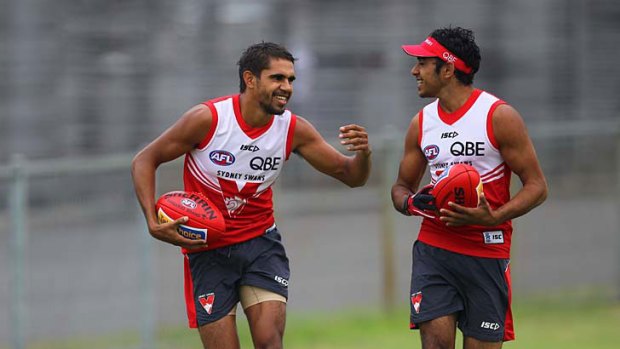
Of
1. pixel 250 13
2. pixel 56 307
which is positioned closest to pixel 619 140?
pixel 250 13

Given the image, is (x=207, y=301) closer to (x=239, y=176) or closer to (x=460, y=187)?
(x=239, y=176)

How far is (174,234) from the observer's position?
27.0 ft

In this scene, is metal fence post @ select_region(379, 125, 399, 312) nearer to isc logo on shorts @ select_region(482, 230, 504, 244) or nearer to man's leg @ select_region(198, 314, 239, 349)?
isc logo on shorts @ select_region(482, 230, 504, 244)

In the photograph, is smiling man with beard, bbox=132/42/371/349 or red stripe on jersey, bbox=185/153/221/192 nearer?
smiling man with beard, bbox=132/42/371/349

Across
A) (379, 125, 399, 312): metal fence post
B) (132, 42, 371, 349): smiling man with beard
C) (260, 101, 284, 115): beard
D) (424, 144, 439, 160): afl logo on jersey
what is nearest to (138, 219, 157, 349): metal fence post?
(379, 125, 399, 312): metal fence post

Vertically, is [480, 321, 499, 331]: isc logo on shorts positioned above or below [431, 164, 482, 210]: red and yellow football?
below

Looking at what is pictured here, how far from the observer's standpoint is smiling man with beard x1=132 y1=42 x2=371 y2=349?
8445 millimetres

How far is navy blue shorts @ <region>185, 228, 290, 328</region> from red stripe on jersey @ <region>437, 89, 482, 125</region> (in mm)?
1397

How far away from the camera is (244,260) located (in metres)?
8.57

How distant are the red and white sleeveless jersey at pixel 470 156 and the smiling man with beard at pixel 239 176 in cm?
44

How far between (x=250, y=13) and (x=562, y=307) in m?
4.66

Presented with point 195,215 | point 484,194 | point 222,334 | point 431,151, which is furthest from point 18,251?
point 484,194

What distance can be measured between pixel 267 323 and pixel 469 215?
4.69 feet

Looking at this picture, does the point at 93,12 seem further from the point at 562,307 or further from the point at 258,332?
the point at 258,332
